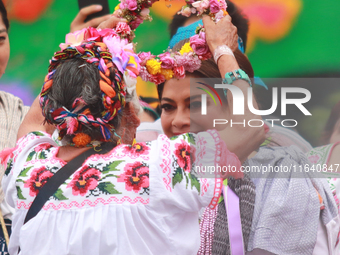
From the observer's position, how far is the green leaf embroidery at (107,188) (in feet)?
4.46

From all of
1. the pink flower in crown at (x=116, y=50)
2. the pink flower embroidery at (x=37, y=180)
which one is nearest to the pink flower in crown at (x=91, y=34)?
the pink flower in crown at (x=116, y=50)

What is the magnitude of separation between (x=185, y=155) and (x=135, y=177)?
20cm

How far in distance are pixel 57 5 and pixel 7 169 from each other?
6.71ft

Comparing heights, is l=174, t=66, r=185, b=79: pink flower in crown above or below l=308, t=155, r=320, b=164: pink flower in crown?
above

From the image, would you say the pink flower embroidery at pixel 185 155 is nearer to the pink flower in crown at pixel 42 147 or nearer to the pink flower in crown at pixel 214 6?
the pink flower in crown at pixel 42 147

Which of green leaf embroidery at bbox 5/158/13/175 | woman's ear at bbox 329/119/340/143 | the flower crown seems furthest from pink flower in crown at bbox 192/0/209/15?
woman's ear at bbox 329/119/340/143

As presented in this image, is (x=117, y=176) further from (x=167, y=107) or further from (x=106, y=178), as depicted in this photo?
(x=167, y=107)

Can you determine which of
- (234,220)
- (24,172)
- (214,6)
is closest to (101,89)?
(24,172)

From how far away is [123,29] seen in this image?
1.94 m

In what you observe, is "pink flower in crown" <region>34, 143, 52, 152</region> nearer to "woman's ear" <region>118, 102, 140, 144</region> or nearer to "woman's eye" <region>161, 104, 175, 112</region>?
"woman's ear" <region>118, 102, 140, 144</region>

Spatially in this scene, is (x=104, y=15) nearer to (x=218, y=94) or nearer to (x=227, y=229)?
(x=218, y=94)

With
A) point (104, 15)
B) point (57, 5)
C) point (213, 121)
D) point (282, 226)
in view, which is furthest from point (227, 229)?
point (57, 5)

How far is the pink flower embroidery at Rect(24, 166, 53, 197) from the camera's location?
1.42 metres

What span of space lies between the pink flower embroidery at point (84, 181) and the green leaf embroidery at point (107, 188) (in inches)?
0.9
